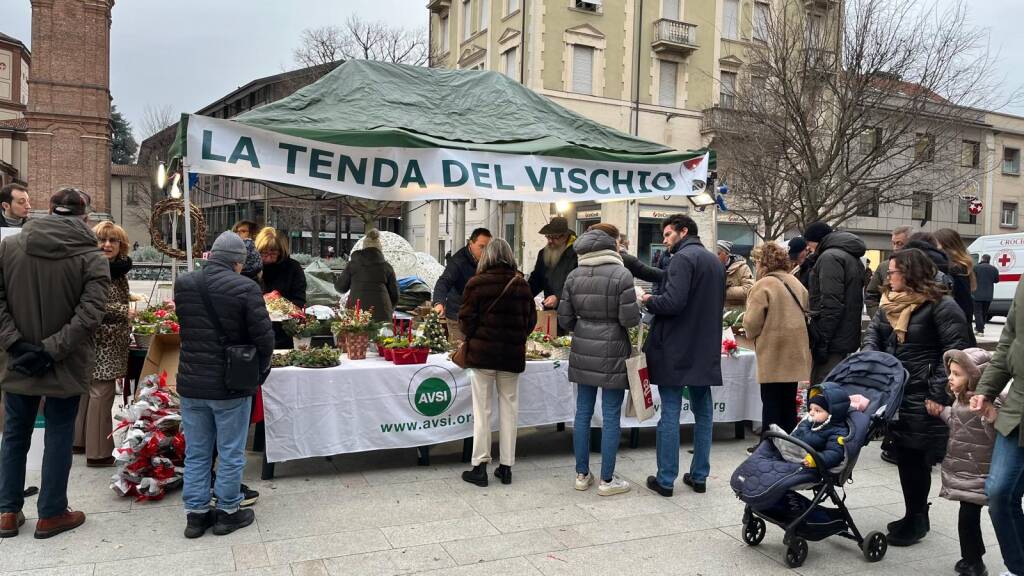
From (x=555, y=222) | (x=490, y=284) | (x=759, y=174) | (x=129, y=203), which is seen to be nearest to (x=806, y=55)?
(x=759, y=174)

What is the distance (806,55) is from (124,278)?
1350cm

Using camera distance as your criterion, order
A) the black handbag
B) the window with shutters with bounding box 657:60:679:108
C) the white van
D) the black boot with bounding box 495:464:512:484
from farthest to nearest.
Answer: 1. the window with shutters with bounding box 657:60:679:108
2. the white van
3. the black boot with bounding box 495:464:512:484
4. the black handbag

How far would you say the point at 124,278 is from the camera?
17.7ft

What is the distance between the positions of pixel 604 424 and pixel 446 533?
53.3 inches

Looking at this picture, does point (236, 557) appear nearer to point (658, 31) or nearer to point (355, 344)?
point (355, 344)

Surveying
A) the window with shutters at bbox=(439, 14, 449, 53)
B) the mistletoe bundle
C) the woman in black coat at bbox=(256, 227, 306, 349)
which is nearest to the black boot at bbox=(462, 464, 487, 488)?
the mistletoe bundle

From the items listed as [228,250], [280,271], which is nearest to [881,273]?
[280,271]

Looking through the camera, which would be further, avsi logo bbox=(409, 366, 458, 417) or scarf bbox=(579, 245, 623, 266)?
avsi logo bbox=(409, 366, 458, 417)

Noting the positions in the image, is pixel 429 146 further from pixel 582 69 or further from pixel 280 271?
pixel 582 69

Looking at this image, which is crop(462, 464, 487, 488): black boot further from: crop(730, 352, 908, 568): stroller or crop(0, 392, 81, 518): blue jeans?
crop(0, 392, 81, 518): blue jeans

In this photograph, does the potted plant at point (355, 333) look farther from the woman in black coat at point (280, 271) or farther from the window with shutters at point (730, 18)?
the window with shutters at point (730, 18)

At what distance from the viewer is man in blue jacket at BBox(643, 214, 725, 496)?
194 inches

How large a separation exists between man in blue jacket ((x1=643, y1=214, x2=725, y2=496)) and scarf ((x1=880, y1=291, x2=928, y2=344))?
1068 mm

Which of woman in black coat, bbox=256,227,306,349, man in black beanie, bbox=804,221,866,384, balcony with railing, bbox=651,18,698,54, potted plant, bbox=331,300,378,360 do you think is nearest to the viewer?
potted plant, bbox=331,300,378,360
